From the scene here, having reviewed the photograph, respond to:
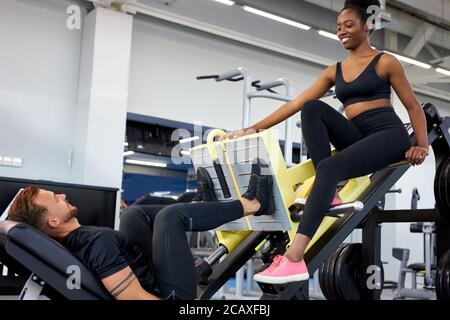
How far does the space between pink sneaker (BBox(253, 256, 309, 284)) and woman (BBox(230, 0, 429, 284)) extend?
48 mm

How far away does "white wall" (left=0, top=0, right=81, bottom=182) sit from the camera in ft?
18.1

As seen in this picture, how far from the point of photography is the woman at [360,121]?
2129mm

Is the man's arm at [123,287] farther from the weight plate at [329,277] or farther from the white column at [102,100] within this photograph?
the white column at [102,100]

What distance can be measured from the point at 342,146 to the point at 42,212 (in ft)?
Result: 4.37

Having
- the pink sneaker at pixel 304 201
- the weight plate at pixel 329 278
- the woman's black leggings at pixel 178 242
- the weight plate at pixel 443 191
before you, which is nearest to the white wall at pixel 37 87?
the weight plate at pixel 329 278

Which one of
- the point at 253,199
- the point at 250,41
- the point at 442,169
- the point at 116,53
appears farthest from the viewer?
the point at 250,41

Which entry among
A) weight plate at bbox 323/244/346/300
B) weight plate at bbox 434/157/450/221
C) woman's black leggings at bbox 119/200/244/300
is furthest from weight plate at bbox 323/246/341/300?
woman's black leggings at bbox 119/200/244/300

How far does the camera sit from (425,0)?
692 cm

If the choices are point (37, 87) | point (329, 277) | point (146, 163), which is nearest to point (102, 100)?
point (37, 87)

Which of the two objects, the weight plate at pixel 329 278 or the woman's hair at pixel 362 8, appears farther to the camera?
the weight plate at pixel 329 278

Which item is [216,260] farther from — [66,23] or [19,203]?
[66,23]

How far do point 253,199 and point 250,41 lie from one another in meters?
5.36

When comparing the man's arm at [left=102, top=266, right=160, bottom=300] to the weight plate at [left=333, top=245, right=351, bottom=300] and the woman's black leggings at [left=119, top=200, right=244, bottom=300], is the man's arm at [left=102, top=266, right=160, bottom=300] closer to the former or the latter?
the woman's black leggings at [left=119, top=200, right=244, bottom=300]
